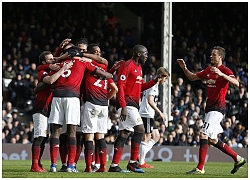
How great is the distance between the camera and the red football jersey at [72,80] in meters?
13.0

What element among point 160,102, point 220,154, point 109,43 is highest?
point 109,43

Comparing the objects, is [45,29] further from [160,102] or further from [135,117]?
[135,117]

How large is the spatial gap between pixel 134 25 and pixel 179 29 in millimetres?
2875

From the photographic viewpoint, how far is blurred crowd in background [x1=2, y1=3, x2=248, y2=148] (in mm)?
25359

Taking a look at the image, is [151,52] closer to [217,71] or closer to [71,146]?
[217,71]

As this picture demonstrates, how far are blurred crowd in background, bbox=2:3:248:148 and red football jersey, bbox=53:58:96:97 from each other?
37.1 feet

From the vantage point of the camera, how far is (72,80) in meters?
13.0

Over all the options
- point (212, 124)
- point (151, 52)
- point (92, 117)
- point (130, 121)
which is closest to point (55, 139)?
point (92, 117)

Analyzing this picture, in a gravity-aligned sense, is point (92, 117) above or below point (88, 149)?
above

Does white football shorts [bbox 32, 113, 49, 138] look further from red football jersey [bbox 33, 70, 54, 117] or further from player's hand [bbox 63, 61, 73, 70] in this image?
player's hand [bbox 63, 61, 73, 70]

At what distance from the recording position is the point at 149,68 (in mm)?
28203

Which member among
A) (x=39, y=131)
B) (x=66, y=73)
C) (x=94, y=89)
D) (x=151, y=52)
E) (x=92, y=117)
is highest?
(x=151, y=52)

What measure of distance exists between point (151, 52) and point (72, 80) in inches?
733

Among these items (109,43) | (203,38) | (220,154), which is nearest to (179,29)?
(203,38)
